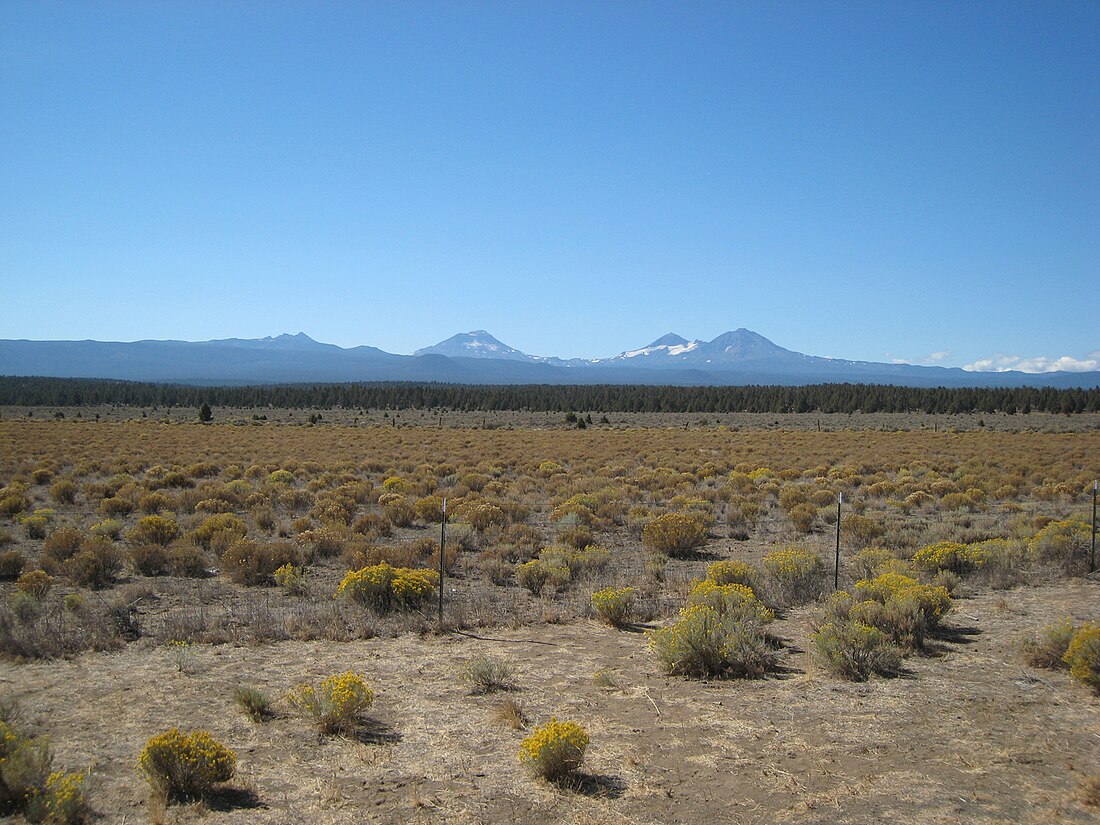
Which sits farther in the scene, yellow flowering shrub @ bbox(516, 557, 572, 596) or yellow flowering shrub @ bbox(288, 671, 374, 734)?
yellow flowering shrub @ bbox(516, 557, 572, 596)

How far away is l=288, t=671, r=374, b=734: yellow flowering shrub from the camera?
632 cm

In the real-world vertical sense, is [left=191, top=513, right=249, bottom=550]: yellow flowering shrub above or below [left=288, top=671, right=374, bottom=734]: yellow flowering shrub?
below

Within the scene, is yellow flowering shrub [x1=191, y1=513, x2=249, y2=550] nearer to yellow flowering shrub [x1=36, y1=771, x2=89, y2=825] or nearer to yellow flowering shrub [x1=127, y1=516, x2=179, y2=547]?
yellow flowering shrub [x1=127, y1=516, x2=179, y2=547]

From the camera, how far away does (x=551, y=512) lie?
1927cm

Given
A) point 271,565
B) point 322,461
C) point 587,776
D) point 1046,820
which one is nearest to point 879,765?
point 1046,820

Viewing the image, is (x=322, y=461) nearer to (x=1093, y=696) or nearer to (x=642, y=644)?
(x=642, y=644)

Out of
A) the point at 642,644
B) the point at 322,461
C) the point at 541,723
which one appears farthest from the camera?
the point at 322,461

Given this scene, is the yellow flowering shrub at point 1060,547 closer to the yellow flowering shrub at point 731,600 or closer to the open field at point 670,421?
the yellow flowering shrub at point 731,600

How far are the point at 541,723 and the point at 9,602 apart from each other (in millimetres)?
6932

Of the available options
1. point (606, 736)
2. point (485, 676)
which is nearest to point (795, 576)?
point (485, 676)

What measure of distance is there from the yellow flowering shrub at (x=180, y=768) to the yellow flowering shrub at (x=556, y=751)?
2200 mm

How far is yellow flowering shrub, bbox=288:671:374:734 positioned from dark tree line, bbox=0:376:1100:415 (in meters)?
104

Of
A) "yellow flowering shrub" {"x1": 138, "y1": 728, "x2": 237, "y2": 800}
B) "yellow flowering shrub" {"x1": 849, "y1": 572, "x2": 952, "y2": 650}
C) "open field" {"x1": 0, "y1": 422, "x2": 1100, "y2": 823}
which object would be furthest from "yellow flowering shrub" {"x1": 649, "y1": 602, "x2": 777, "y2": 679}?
"yellow flowering shrub" {"x1": 138, "y1": 728, "x2": 237, "y2": 800}

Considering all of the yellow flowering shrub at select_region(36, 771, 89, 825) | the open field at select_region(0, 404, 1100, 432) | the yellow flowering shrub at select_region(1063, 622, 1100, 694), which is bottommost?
the open field at select_region(0, 404, 1100, 432)
